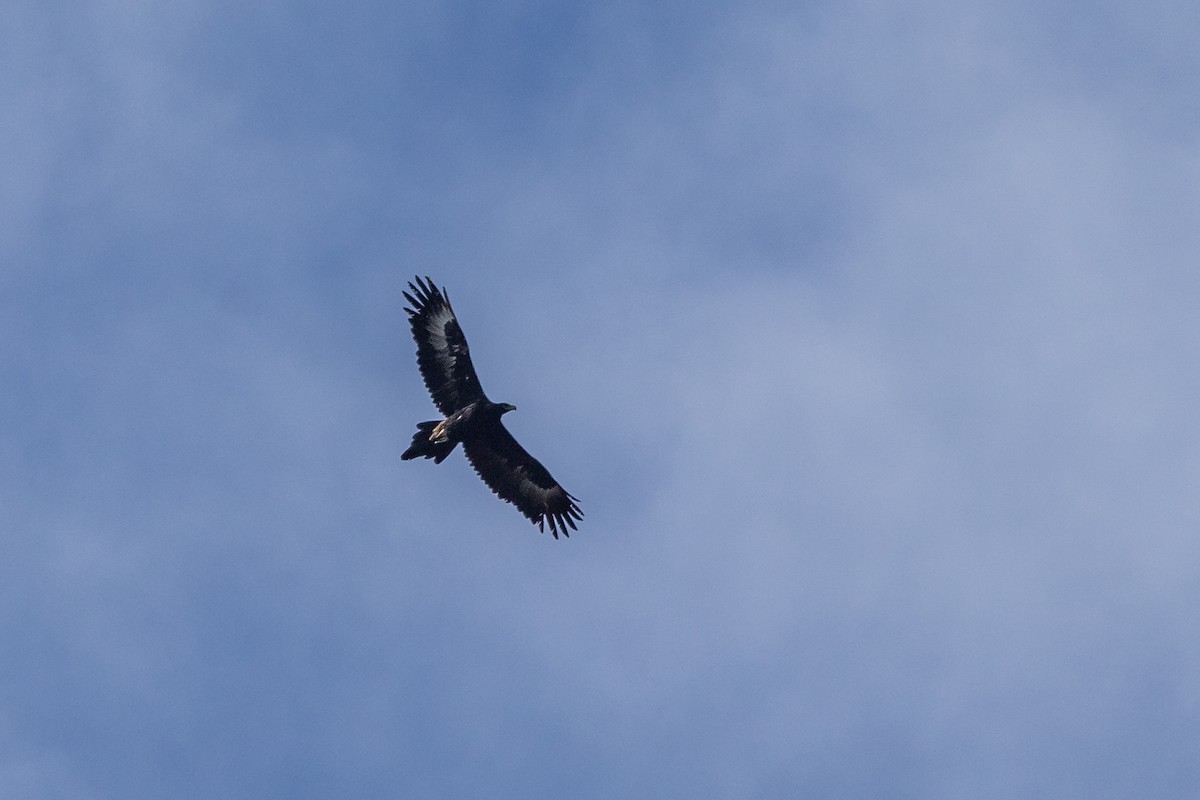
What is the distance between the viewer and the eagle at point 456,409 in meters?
38.3

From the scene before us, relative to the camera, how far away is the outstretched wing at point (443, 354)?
38.9 metres

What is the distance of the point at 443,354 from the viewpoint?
128ft

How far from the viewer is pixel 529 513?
40.4m

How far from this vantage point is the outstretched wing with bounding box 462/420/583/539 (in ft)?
130

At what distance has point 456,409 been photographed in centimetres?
3884

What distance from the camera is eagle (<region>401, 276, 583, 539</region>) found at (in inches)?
1510

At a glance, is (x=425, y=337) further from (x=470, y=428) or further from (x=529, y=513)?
(x=529, y=513)

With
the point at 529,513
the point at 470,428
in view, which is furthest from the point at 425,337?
the point at 529,513

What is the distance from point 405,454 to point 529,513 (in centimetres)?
400

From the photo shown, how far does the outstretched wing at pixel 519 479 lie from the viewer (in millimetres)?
39688

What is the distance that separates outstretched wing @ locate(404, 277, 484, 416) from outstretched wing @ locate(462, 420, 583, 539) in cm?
113

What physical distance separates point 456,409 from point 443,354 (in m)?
1.32

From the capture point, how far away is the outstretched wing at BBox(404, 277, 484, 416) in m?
38.9

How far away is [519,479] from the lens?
1588 inches
